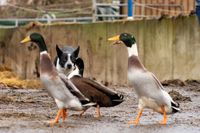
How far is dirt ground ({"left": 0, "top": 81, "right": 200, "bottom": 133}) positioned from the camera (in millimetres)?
12867

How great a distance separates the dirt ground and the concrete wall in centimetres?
402

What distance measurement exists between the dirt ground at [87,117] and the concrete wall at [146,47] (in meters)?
4.02

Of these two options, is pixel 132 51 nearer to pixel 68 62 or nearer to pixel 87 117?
pixel 87 117

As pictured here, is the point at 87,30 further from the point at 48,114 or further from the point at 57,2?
the point at 57,2

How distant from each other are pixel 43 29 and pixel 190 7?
6.54 meters

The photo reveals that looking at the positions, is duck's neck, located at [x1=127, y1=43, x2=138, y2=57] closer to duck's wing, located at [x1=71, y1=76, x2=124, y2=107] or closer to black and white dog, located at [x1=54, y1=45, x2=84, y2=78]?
duck's wing, located at [x1=71, y1=76, x2=124, y2=107]

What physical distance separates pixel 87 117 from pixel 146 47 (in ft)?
28.2

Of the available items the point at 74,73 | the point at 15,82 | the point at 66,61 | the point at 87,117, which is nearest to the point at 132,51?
the point at 87,117

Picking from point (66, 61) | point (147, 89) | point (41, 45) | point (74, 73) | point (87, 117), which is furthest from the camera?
point (66, 61)

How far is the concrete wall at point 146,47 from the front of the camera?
74.7 feet

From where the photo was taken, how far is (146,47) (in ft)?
75.2

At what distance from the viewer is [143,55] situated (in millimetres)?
22844

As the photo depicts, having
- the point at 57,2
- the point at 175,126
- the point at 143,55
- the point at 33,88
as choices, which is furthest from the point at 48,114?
the point at 57,2

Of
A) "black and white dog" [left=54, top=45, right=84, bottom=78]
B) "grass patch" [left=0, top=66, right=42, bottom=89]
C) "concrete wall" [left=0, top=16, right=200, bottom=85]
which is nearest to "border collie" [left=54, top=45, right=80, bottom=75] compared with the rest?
"black and white dog" [left=54, top=45, right=84, bottom=78]
